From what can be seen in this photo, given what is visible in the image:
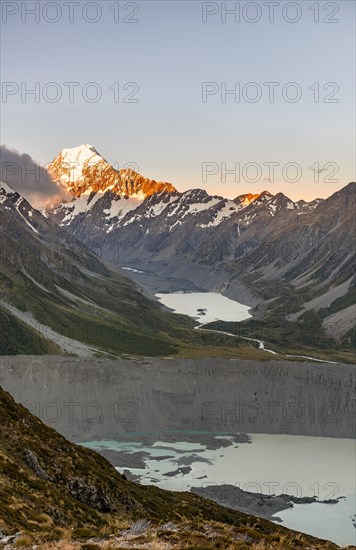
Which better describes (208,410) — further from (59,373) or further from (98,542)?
(98,542)
